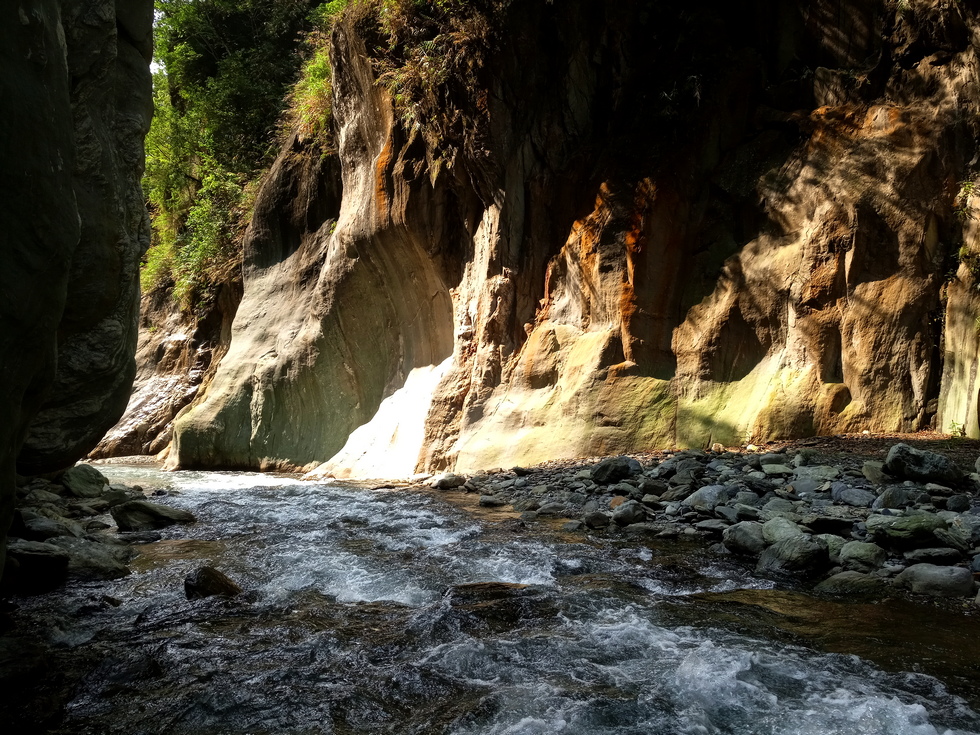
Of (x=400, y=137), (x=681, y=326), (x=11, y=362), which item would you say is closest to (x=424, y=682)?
Result: (x=11, y=362)

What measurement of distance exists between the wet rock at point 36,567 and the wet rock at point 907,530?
5.78m

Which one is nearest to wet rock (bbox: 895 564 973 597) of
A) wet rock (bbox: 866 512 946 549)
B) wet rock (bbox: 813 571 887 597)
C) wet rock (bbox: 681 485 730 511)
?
wet rock (bbox: 813 571 887 597)

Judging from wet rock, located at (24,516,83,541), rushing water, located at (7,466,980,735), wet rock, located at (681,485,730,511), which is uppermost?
wet rock, located at (681,485,730,511)

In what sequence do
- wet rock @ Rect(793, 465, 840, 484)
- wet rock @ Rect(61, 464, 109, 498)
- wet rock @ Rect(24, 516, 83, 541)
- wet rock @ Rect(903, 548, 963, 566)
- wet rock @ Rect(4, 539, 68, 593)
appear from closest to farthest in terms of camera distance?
wet rock @ Rect(4, 539, 68, 593), wet rock @ Rect(903, 548, 963, 566), wet rock @ Rect(24, 516, 83, 541), wet rock @ Rect(793, 465, 840, 484), wet rock @ Rect(61, 464, 109, 498)

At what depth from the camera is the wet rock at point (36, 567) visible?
438 centimetres

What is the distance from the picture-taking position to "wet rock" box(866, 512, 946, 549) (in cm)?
473

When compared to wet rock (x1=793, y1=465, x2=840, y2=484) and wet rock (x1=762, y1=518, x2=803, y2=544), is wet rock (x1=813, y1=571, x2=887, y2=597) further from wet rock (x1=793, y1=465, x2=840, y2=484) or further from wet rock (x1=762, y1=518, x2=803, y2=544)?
wet rock (x1=793, y1=465, x2=840, y2=484)

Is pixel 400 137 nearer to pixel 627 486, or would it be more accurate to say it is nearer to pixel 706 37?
pixel 706 37

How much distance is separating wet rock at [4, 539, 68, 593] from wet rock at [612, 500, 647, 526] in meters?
4.47

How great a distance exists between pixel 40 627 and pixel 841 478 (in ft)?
21.0

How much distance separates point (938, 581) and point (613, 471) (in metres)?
3.79

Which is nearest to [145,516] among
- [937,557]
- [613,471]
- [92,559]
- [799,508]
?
[92,559]

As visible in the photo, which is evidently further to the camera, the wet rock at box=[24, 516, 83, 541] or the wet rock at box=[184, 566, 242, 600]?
the wet rock at box=[24, 516, 83, 541]

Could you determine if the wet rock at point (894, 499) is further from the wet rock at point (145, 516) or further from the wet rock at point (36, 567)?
the wet rock at point (145, 516)
